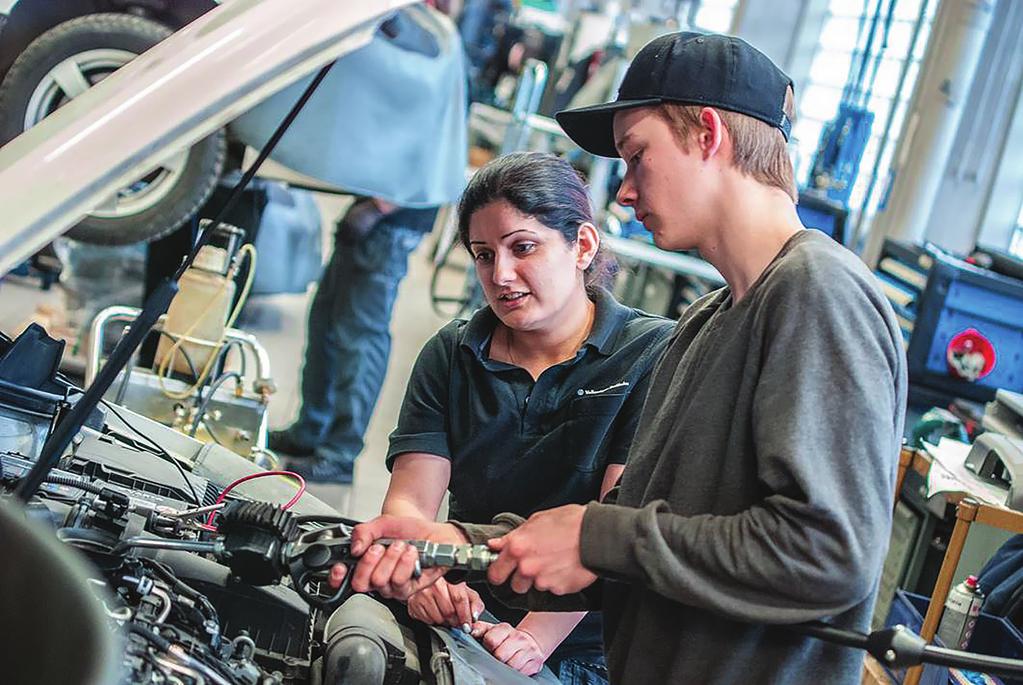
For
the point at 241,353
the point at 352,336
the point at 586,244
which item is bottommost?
the point at 352,336

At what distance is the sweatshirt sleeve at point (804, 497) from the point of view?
3.76 feet

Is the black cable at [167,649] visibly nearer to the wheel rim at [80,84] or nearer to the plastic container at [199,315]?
the wheel rim at [80,84]

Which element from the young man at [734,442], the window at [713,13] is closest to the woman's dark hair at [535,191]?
the young man at [734,442]

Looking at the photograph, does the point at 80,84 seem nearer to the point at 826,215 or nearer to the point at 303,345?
the point at 303,345

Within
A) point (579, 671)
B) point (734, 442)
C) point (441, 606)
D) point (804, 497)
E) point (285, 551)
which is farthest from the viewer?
point (579, 671)

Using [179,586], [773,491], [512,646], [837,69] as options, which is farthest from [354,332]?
[837,69]

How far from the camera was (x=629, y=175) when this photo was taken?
1.38m

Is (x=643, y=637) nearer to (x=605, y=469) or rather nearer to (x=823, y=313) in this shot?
(x=823, y=313)

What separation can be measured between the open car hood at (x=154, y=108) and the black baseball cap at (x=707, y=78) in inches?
16.1

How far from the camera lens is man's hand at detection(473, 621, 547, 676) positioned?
1.75 m

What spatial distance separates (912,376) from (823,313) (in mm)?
3002

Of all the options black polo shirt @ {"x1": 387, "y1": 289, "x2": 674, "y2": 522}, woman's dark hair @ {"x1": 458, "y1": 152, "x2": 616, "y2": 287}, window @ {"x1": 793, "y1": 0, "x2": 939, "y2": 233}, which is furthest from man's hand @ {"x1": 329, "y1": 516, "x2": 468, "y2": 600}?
window @ {"x1": 793, "y1": 0, "x2": 939, "y2": 233}

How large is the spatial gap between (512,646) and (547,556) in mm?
566

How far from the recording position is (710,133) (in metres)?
1.32
